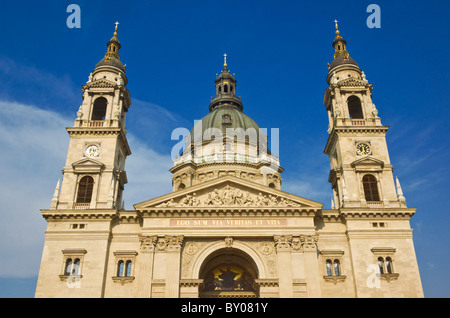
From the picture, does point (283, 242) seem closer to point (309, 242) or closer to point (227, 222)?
point (309, 242)

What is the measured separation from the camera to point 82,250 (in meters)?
35.1

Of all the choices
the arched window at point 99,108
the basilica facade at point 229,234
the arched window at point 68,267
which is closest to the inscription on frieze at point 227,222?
the basilica facade at point 229,234

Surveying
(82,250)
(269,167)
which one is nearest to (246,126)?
(269,167)

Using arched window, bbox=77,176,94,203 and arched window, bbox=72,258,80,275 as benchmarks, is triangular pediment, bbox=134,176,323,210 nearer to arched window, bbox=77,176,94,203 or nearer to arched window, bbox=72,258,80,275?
arched window, bbox=77,176,94,203

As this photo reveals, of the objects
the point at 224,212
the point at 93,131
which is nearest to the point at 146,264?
the point at 224,212

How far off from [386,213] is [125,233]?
22.2 metres

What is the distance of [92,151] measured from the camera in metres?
40.5

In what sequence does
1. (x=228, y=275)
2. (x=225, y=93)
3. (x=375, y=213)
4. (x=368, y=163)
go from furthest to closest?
(x=225, y=93) → (x=368, y=163) → (x=228, y=275) → (x=375, y=213)

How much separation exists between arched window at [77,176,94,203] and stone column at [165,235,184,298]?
339 inches

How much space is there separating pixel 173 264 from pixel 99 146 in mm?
13791

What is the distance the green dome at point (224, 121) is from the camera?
6091 cm

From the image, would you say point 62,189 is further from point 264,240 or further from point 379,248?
point 379,248

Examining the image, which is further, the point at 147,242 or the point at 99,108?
the point at 99,108
